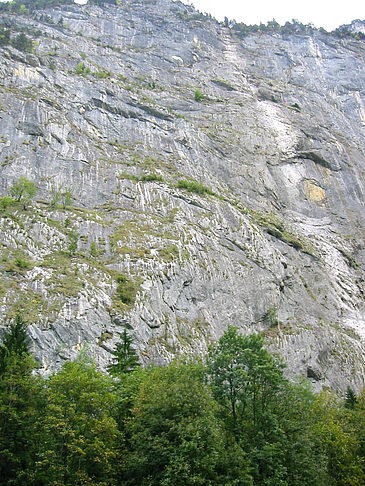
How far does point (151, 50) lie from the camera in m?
94.2

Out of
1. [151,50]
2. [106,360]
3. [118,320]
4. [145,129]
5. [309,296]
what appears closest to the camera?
[106,360]

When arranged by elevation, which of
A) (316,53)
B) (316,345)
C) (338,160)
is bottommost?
(316,345)

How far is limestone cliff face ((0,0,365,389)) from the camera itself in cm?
3366

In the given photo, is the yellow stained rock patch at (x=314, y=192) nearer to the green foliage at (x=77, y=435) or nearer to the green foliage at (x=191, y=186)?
the green foliage at (x=191, y=186)

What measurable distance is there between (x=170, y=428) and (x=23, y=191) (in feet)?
97.8

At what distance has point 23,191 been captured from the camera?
4053 centimetres

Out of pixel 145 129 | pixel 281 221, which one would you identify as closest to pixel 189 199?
pixel 281 221

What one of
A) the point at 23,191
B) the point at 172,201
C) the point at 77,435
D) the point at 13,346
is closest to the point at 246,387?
the point at 77,435

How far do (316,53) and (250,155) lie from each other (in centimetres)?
6075

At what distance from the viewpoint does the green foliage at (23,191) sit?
40156 mm

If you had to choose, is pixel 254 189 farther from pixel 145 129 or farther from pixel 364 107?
pixel 364 107

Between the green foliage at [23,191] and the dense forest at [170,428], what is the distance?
71.8 ft

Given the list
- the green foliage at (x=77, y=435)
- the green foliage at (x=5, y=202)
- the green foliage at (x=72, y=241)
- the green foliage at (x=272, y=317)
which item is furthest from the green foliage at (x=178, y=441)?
the green foliage at (x=5, y=202)

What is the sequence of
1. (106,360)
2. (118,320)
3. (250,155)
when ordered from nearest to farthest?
(106,360), (118,320), (250,155)
